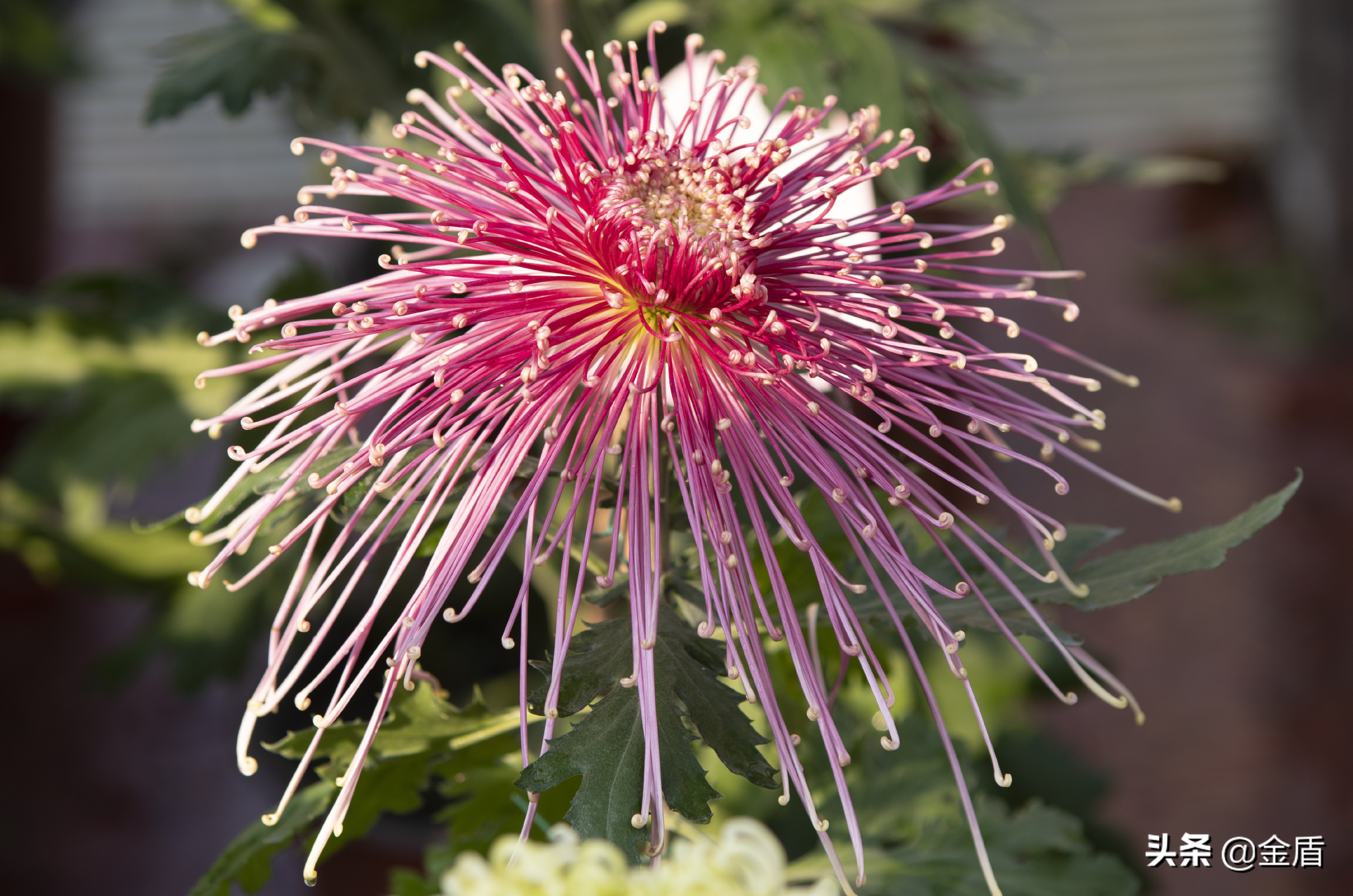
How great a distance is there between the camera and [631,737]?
30 cm

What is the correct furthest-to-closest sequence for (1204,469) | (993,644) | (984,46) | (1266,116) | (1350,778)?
(1266,116)
(984,46)
(1204,469)
(1350,778)
(993,644)

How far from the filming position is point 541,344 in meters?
0.30

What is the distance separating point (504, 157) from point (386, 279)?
5 centimetres

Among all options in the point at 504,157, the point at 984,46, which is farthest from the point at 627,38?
the point at 984,46

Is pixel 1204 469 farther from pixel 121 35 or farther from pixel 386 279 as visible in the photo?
pixel 121 35

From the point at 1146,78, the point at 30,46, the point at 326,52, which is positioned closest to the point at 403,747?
the point at 326,52

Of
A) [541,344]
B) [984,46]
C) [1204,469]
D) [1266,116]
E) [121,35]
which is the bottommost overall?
[1204,469]

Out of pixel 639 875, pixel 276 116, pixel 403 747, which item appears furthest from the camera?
pixel 276 116

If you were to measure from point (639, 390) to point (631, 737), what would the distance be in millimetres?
99

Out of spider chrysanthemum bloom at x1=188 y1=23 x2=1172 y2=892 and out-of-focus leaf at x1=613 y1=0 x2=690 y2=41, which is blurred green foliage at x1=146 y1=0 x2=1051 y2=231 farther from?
spider chrysanthemum bloom at x1=188 y1=23 x2=1172 y2=892

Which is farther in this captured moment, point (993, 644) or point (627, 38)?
point (993, 644)

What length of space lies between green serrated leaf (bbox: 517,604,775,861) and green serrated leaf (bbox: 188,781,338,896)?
0.10m

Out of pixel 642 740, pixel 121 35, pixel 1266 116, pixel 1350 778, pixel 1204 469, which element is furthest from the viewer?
pixel 1266 116

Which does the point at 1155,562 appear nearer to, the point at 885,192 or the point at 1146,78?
the point at 885,192
